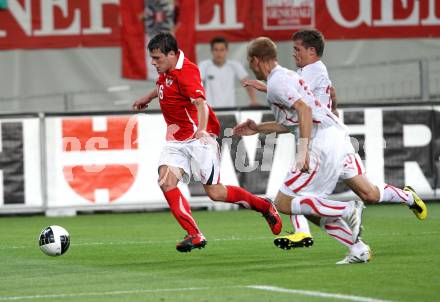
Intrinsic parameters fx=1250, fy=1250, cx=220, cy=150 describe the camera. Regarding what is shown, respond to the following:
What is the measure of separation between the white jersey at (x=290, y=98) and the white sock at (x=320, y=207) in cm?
54

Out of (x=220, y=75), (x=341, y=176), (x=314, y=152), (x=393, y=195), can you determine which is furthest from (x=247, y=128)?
(x=220, y=75)

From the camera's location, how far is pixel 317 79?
11.1 meters

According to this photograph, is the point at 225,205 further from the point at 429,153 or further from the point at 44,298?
the point at 44,298

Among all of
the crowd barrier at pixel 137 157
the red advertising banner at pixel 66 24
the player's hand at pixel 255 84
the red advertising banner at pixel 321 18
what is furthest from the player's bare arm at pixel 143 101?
the red advertising banner at pixel 321 18

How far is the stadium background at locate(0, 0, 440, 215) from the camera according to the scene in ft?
54.4

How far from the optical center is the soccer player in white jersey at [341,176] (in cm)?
1010

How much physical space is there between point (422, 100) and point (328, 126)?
739 centimetres

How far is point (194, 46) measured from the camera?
19797 mm

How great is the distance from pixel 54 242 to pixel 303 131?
2748 mm

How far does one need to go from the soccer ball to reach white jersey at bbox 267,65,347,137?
2.32 metres

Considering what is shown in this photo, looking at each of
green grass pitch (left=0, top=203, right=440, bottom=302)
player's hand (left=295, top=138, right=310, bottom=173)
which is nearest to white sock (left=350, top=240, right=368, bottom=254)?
green grass pitch (left=0, top=203, right=440, bottom=302)

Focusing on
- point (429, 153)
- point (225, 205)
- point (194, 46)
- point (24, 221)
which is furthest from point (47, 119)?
point (429, 153)

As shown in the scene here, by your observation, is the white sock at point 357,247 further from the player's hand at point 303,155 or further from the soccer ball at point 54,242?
the soccer ball at point 54,242

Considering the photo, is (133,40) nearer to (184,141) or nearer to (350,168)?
(184,141)
